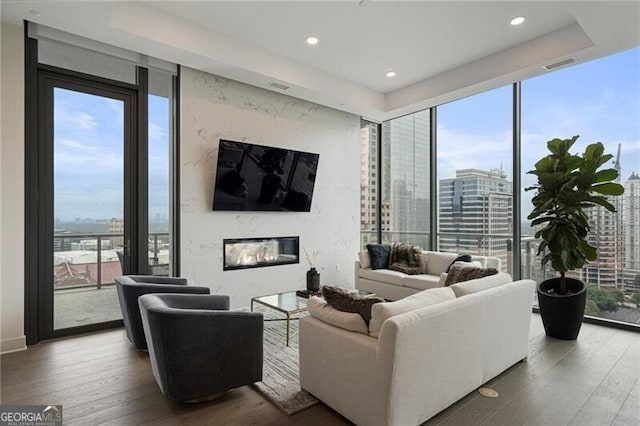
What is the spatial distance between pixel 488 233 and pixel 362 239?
7.57 feet

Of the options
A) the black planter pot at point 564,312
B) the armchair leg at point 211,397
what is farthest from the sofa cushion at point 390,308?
the black planter pot at point 564,312

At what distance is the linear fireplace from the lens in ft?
15.8

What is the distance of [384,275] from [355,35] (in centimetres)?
327

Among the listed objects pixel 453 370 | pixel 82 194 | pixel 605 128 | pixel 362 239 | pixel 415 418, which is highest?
pixel 605 128

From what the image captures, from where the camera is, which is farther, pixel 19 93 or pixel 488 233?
pixel 488 233

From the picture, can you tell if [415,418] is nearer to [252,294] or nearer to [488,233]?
[252,294]

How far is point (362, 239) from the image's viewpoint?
268 inches

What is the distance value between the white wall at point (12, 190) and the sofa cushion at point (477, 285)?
3.99 m

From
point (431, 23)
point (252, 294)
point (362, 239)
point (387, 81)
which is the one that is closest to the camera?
point (431, 23)

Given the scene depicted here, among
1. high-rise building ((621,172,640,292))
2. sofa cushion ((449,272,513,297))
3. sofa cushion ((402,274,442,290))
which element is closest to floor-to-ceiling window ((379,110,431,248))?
sofa cushion ((402,274,442,290))

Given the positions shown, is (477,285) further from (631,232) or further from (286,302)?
(631,232)

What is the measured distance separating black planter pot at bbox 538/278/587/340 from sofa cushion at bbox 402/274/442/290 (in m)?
1.25

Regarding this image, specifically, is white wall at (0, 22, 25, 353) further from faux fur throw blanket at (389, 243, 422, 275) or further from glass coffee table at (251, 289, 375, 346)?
faux fur throw blanket at (389, 243, 422, 275)

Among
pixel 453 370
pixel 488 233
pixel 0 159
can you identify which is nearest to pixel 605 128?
pixel 488 233
